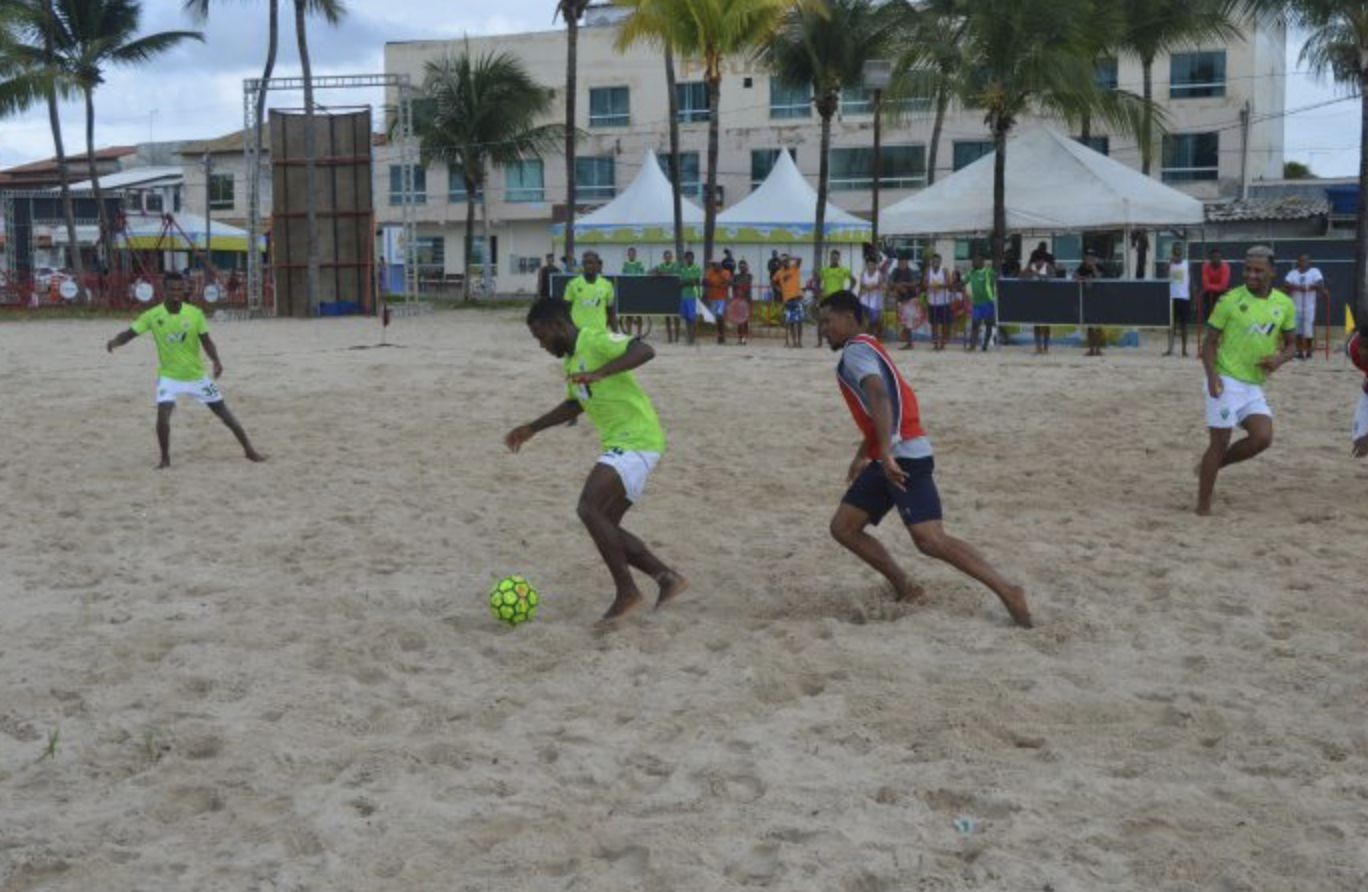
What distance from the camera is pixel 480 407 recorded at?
14703mm

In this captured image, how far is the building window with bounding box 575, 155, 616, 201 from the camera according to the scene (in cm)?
5284

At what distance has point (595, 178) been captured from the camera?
53219 mm

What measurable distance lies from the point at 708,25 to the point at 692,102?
24461 mm

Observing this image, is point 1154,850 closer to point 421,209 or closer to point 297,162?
point 297,162

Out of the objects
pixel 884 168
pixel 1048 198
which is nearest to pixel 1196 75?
pixel 884 168

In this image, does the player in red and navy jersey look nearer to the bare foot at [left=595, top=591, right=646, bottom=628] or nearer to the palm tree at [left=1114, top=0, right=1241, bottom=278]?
the bare foot at [left=595, top=591, right=646, bottom=628]

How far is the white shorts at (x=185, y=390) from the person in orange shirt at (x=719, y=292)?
1275 cm

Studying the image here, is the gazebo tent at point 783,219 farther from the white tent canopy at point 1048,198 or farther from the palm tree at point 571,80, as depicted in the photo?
the white tent canopy at point 1048,198

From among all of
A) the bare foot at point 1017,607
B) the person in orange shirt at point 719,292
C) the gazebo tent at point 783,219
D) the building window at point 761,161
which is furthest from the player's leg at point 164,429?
the building window at point 761,161

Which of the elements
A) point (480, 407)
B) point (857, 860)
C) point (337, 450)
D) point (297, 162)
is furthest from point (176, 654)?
point (297, 162)

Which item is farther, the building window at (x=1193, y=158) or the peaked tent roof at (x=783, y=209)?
the building window at (x=1193, y=158)

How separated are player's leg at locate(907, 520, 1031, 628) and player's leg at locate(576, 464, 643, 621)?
1299mm

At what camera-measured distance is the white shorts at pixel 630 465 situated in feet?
22.1

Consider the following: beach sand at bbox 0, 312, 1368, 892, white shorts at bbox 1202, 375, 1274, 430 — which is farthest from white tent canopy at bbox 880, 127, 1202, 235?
white shorts at bbox 1202, 375, 1274, 430
